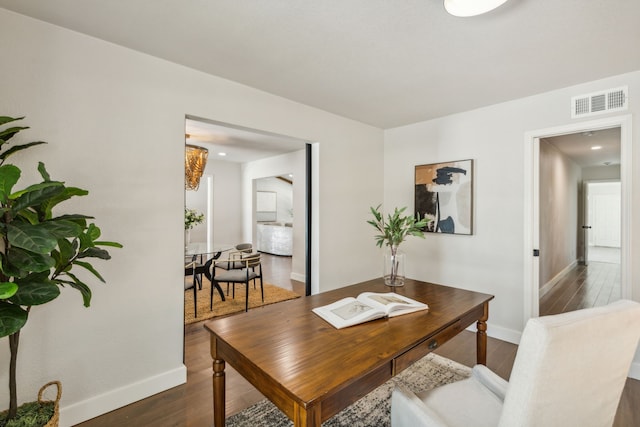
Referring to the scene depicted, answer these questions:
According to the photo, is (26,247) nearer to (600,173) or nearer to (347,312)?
(347,312)

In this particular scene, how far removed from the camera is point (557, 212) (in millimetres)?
5223

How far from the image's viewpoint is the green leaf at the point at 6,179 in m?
1.11

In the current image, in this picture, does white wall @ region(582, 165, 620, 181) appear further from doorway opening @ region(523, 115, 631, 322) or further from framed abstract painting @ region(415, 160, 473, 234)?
framed abstract painting @ region(415, 160, 473, 234)

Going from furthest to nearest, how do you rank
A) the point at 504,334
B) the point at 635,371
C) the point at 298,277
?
the point at 298,277
the point at 504,334
the point at 635,371

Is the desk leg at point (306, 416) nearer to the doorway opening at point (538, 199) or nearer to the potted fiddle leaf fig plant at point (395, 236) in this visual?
the potted fiddle leaf fig plant at point (395, 236)

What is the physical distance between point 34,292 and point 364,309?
1426mm

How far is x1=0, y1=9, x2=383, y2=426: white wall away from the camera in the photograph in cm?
173

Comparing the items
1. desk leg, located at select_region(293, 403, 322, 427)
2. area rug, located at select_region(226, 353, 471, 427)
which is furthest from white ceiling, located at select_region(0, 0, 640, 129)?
area rug, located at select_region(226, 353, 471, 427)

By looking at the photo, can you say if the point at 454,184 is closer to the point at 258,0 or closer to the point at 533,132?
the point at 533,132

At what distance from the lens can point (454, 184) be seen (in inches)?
132

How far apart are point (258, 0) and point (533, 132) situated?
8.84 feet

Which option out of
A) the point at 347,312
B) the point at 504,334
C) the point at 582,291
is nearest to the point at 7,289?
the point at 347,312

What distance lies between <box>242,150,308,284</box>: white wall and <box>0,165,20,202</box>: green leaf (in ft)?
12.7

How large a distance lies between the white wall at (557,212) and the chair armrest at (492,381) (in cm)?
361
